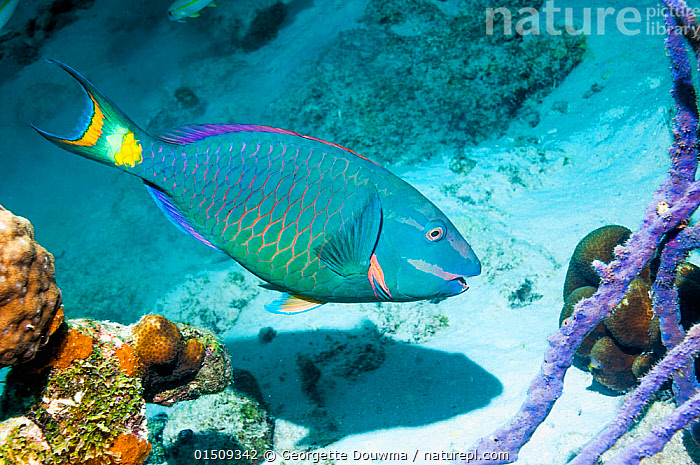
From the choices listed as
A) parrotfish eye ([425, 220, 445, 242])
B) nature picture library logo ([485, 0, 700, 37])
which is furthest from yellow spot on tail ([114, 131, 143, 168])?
nature picture library logo ([485, 0, 700, 37])

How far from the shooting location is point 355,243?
2.02 meters

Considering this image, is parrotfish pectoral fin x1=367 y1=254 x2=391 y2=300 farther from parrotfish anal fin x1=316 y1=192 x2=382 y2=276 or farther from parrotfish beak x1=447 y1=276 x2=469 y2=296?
parrotfish beak x1=447 y1=276 x2=469 y2=296

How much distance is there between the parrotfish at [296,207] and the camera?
6.75 feet

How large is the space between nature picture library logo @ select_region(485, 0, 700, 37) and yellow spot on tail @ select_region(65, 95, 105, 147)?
690 centimetres

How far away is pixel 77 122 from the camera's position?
2182mm

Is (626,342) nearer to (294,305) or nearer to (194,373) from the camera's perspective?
(294,305)

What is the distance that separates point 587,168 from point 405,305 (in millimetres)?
3384

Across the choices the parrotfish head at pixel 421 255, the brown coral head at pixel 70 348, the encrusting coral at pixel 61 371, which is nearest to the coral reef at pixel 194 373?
the encrusting coral at pixel 61 371

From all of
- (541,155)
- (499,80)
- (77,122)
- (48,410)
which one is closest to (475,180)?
(541,155)

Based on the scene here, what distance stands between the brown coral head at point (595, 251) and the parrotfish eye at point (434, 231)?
1784 mm

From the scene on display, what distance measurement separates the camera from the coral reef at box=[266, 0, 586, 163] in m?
6.29

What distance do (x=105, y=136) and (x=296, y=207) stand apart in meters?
1.15

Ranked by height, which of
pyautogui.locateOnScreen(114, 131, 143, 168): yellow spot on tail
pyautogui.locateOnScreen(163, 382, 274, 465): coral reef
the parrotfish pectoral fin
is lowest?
pyautogui.locateOnScreen(163, 382, 274, 465): coral reef

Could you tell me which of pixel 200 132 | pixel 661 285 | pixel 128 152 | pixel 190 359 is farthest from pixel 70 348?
pixel 661 285
